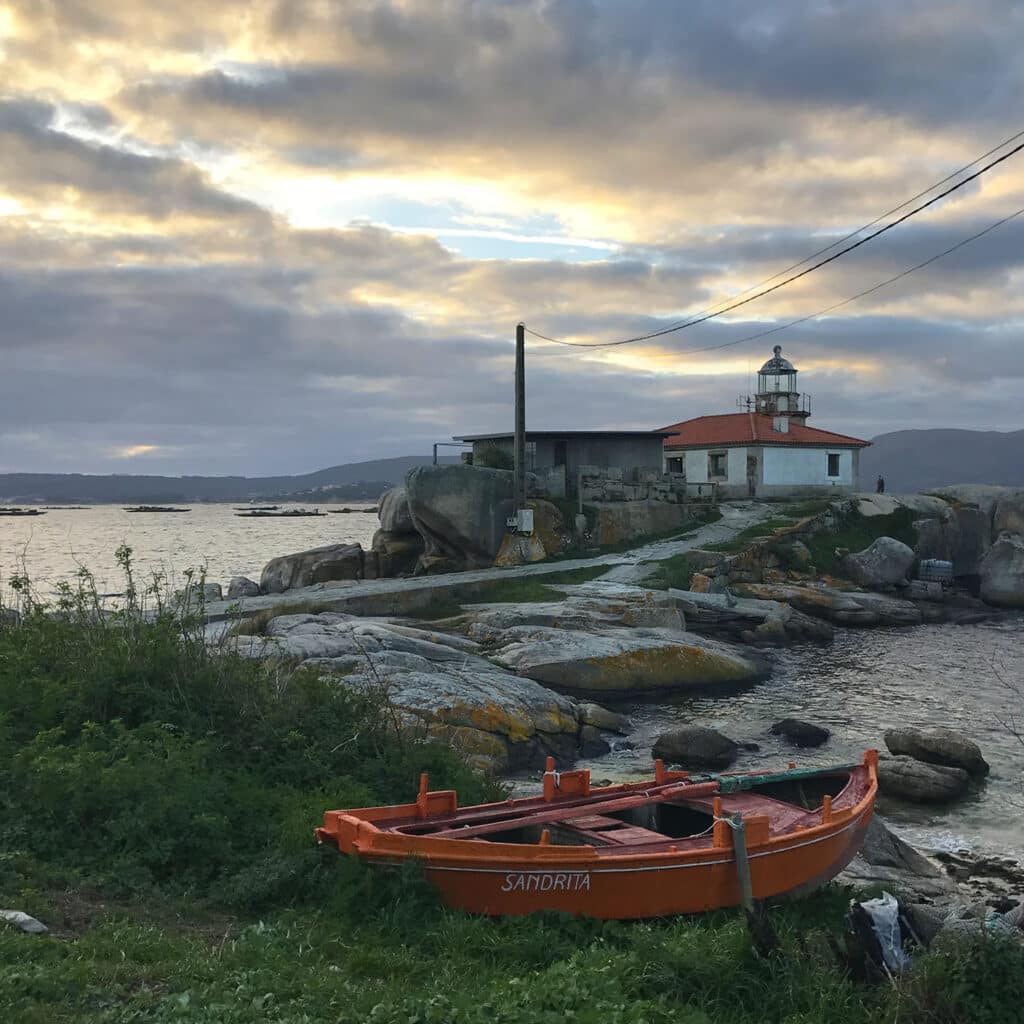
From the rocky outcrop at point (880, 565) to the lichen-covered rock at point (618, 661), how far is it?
15809 millimetres

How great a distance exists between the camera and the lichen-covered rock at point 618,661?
20.5m

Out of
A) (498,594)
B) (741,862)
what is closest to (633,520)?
(498,594)

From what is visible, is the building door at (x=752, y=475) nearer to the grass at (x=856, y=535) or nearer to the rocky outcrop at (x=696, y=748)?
the grass at (x=856, y=535)

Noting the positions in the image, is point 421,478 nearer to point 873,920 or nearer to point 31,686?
point 31,686

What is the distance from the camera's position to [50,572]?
5047 centimetres

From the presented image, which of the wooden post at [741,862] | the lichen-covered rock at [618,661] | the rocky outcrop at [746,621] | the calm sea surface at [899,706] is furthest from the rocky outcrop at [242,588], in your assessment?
the wooden post at [741,862]

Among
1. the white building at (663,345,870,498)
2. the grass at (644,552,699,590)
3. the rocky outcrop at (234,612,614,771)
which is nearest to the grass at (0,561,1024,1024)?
the rocky outcrop at (234,612,614,771)

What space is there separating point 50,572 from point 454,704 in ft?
140

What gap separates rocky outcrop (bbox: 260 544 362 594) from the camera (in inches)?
1457

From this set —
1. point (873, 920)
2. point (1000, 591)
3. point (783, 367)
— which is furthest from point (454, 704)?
point (783, 367)

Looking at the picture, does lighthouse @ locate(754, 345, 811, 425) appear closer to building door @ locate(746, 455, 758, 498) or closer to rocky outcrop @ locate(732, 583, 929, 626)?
building door @ locate(746, 455, 758, 498)

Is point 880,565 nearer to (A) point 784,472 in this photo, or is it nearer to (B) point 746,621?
A: (B) point 746,621

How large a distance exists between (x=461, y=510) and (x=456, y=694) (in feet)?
66.3

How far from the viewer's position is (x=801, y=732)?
18047 mm
